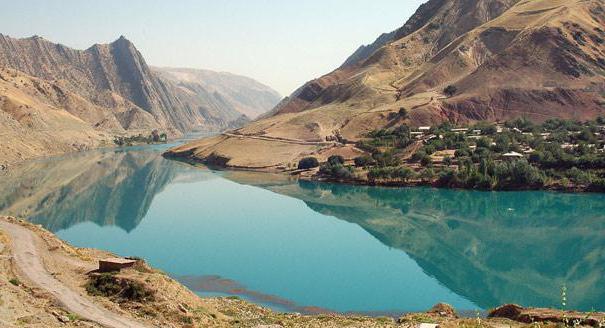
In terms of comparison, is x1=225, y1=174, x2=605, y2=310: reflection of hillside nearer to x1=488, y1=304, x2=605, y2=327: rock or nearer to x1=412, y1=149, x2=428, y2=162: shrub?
x1=488, y1=304, x2=605, y2=327: rock

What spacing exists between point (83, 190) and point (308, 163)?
180ft

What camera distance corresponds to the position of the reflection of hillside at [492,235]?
205 ft

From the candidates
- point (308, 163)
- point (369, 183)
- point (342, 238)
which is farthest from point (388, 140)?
point (342, 238)

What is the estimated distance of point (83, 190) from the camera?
13675 cm

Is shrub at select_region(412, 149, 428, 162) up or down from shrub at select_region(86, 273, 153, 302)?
up

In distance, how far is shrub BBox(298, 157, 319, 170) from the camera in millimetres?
149250

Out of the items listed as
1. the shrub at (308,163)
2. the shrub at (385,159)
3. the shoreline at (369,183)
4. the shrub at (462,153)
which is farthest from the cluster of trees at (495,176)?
the shrub at (308,163)

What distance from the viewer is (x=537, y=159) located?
398 ft

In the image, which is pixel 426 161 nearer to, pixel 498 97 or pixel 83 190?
pixel 498 97

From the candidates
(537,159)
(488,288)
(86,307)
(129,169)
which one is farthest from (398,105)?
(86,307)

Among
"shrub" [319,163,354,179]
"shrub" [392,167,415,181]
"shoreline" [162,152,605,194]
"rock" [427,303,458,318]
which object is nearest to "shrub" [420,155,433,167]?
"shrub" [392,167,415,181]

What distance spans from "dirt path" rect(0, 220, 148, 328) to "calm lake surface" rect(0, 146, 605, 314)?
18019 millimetres

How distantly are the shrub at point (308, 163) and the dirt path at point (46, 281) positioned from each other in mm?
98490

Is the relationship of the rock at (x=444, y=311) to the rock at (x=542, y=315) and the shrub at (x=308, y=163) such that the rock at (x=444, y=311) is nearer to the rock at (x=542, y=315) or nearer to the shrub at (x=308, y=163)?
the rock at (x=542, y=315)
